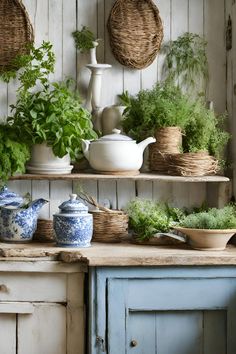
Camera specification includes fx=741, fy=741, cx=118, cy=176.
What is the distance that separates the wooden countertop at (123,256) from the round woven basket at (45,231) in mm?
237

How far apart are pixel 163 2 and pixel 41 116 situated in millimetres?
899

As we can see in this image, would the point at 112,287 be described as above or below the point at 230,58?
below

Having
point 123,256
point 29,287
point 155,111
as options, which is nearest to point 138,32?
point 155,111

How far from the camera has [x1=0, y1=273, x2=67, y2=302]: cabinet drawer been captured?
316 cm

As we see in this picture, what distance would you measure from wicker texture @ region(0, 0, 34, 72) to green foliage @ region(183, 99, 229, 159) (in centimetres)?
88

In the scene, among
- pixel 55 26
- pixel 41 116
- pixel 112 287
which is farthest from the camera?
pixel 55 26

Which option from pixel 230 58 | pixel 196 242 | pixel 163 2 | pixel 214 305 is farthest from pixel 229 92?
pixel 214 305

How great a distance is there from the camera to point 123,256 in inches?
122

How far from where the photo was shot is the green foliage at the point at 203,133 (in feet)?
11.7

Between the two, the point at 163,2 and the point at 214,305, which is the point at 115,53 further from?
the point at 214,305

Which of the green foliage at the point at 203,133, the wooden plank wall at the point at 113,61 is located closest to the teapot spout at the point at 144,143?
the green foliage at the point at 203,133

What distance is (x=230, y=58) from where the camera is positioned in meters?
3.73

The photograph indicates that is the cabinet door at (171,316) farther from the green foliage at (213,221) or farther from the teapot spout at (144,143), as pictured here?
the teapot spout at (144,143)

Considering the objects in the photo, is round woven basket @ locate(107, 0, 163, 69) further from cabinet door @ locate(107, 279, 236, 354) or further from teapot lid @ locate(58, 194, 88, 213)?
cabinet door @ locate(107, 279, 236, 354)
